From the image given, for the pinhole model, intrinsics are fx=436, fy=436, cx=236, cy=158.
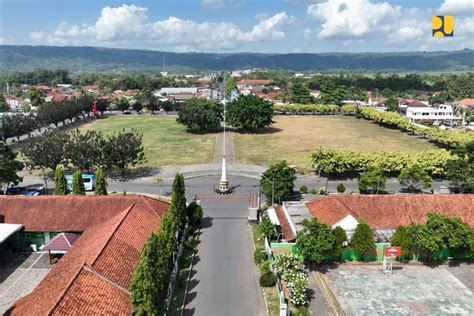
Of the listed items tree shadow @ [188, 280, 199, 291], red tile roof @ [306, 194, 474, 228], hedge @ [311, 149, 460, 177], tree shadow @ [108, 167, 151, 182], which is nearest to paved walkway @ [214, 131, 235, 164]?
tree shadow @ [108, 167, 151, 182]

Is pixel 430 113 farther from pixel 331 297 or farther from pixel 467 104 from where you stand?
pixel 331 297

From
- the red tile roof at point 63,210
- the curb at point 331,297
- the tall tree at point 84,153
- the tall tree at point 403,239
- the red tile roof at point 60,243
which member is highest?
the tall tree at point 84,153

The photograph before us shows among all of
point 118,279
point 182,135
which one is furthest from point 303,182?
point 182,135

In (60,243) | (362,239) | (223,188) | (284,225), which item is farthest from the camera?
(223,188)

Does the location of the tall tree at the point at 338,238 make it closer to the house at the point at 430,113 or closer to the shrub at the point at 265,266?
the shrub at the point at 265,266

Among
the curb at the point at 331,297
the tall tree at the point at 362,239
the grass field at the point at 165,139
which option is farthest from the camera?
the grass field at the point at 165,139

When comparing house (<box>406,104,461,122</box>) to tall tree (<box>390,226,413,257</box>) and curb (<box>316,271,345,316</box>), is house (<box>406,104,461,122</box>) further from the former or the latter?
curb (<box>316,271,345,316</box>)

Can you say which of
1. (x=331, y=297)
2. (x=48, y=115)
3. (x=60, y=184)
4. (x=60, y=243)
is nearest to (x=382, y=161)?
(x=331, y=297)

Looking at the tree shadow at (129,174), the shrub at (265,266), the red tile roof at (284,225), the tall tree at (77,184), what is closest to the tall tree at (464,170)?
the red tile roof at (284,225)
